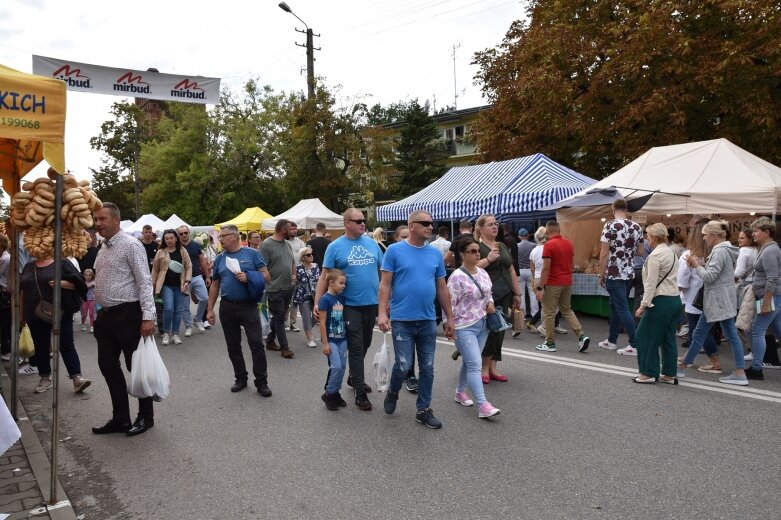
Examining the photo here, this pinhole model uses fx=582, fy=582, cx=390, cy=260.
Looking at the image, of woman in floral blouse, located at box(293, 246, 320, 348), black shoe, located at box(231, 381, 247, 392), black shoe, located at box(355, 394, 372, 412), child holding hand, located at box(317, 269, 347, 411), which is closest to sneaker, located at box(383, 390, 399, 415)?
black shoe, located at box(355, 394, 372, 412)

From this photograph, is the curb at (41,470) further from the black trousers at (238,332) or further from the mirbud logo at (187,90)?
the mirbud logo at (187,90)

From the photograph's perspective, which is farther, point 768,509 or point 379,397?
point 379,397

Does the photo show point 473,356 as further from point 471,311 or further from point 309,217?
point 309,217

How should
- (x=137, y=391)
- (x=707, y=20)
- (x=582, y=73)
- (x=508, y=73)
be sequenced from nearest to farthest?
1. (x=137, y=391)
2. (x=707, y=20)
3. (x=582, y=73)
4. (x=508, y=73)

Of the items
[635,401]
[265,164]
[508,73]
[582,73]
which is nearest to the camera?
[635,401]

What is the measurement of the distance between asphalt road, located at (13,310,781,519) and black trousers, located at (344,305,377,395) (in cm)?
35

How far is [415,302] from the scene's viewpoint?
16.2 feet

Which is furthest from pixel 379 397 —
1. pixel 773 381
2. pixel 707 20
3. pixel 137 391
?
pixel 707 20

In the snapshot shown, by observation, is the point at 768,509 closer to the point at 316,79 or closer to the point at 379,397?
the point at 379,397

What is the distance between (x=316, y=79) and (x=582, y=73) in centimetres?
1606

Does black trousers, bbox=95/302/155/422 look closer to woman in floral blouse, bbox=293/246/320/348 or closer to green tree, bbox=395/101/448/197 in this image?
woman in floral blouse, bbox=293/246/320/348

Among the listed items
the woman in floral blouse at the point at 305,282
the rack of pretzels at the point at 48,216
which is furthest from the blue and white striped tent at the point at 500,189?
the rack of pretzels at the point at 48,216

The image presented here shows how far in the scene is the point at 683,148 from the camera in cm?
1226

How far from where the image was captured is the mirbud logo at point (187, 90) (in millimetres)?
9102
